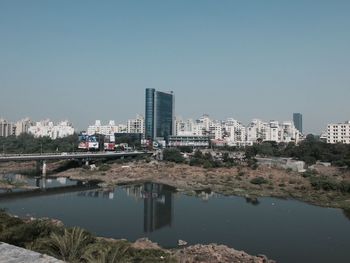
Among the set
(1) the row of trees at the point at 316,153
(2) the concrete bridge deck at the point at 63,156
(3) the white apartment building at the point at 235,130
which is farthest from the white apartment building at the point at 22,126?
(1) the row of trees at the point at 316,153

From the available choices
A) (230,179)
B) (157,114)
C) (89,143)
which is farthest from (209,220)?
(157,114)

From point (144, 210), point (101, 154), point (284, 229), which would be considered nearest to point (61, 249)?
point (284, 229)

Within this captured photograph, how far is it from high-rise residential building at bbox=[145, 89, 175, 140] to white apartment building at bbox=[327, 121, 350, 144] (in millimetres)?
45769

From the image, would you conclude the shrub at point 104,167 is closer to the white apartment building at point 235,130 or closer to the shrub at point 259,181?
the shrub at point 259,181

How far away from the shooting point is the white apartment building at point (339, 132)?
112312mm

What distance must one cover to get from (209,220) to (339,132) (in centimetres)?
9503

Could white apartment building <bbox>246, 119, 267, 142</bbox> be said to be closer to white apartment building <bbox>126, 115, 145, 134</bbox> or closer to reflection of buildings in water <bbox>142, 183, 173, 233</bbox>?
white apartment building <bbox>126, 115, 145, 134</bbox>

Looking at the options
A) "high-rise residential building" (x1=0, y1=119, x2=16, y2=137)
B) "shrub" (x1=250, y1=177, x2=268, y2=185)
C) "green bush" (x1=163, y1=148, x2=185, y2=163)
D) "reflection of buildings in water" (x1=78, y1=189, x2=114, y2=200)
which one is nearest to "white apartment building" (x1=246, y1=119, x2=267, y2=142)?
"green bush" (x1=163, y1=148, x2=185, y2=163)

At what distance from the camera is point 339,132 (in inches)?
4476

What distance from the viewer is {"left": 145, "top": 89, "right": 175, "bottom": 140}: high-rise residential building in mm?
109312

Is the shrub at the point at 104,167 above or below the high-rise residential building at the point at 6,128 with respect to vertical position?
below

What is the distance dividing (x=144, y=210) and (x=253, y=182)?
18.1m

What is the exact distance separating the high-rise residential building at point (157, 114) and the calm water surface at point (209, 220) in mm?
66478

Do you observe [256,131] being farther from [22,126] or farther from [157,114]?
[22,126]
